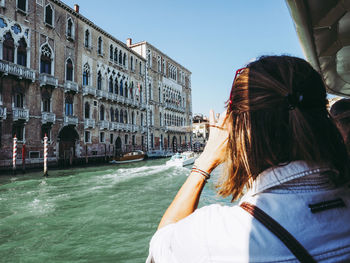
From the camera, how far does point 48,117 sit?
15430 mm

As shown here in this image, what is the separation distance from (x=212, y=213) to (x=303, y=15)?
339 centimetres

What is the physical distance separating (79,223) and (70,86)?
1469cm

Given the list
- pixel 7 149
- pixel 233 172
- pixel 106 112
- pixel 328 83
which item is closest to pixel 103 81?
pixel 106 112

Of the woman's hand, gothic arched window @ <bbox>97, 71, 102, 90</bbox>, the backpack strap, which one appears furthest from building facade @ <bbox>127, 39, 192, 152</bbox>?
the backpack strap

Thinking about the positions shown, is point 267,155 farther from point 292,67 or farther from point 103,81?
point 103,81

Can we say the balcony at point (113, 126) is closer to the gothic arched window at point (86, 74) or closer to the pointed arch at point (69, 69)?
the gothic arched window at point (86, 74)

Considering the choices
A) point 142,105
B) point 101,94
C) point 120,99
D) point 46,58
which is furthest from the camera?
point 142,105

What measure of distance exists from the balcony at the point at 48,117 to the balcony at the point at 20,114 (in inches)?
43.9

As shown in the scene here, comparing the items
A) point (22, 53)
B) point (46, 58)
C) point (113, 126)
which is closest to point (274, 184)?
point (22, 53)

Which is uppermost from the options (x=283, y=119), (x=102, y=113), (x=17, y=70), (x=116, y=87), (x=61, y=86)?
(x=116, y=87)

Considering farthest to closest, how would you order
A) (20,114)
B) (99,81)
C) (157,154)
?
(157,154) → (99,81) → (20,114)

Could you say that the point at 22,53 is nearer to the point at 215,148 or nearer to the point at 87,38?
the point at 87,38

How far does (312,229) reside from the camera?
1.88ft

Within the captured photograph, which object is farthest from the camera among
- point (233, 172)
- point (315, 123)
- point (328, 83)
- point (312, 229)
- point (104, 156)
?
point (104, 156)
